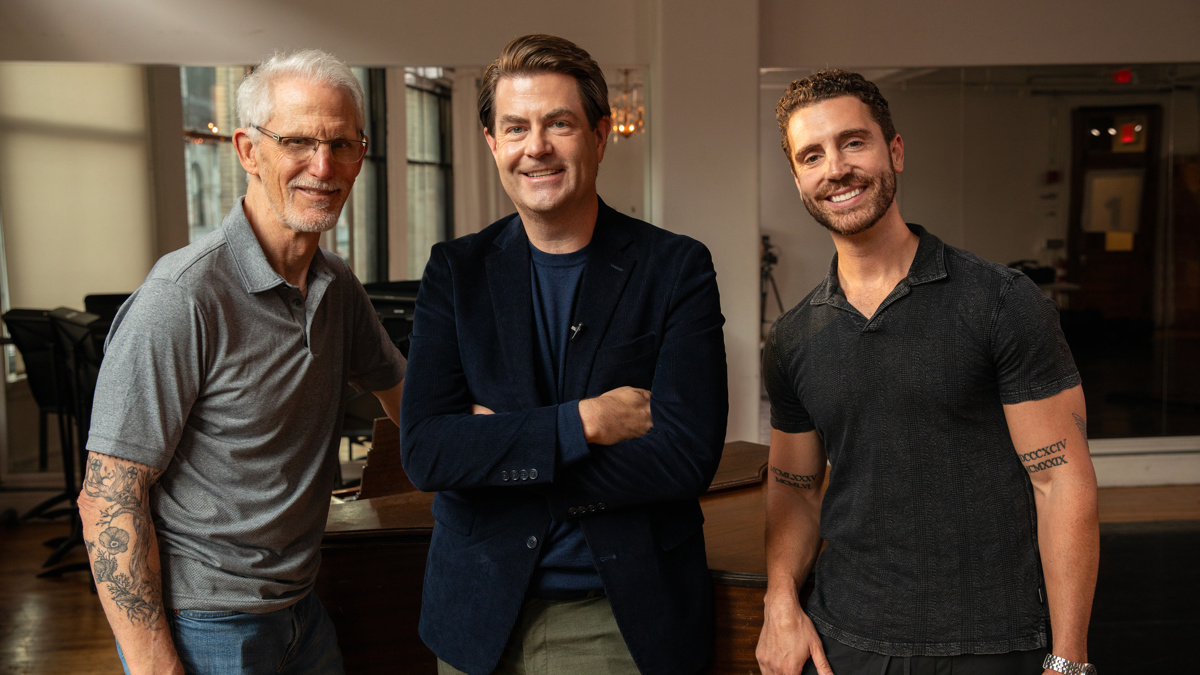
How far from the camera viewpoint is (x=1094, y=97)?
612 centimetres

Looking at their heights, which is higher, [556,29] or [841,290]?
[556,29]

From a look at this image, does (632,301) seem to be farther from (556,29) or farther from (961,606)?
(556,29)

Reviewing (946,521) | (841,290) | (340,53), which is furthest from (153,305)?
(340,53)

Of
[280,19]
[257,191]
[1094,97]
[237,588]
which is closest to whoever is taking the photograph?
[237,588]

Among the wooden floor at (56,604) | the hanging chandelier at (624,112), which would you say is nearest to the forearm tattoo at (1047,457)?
the wooden floor at (56,604)

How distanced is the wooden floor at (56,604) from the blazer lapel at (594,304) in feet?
10.3

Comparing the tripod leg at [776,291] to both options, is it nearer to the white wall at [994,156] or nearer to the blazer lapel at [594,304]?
the white wall at [994,156]

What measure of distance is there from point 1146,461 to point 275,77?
6.55 m

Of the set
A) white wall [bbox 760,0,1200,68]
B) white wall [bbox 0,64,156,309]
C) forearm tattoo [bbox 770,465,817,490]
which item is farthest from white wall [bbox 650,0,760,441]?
white wall [bbox 0,64,156,309]

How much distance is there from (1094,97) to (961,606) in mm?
5724

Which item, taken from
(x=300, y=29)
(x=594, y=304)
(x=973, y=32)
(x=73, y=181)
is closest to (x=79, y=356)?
(x=300, y=29)

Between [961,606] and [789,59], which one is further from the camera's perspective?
[789,59]

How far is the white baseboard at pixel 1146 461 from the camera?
630 cm

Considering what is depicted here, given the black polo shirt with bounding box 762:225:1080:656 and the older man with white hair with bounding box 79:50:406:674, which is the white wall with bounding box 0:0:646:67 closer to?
the older man with white hair with bounding box 79:50:406:674
